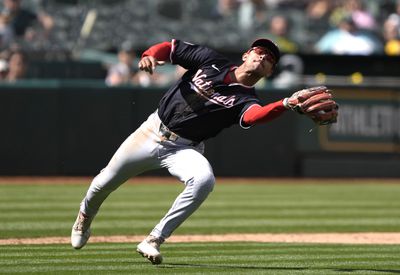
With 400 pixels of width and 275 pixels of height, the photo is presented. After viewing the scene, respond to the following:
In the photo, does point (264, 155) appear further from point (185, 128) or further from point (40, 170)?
point (185, 128)

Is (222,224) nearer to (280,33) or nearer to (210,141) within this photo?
(210,141)

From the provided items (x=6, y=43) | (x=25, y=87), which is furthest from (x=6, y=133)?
(x=6, y=43)

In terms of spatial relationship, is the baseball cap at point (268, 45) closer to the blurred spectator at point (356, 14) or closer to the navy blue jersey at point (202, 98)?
the navy blue jersey at point (202, 98)

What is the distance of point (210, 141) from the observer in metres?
16.5

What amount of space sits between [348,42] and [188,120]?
12.2 m

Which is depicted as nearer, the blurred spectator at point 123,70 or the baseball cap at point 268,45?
the baseball cap at point 268,45

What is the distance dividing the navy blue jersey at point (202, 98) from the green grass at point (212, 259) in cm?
104

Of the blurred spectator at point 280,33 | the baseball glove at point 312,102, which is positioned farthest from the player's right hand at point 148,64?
the blurred spectator at point 280,33

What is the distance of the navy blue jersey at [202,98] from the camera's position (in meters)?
7.23

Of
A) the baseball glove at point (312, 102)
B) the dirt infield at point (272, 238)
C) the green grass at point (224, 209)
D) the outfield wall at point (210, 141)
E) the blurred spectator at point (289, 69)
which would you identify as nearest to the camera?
the baseball glove at point (312, 102)

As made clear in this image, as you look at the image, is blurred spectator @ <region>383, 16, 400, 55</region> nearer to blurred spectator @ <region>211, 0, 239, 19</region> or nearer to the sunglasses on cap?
blurred spectator @ <region>211, 0, 239, 19</region>

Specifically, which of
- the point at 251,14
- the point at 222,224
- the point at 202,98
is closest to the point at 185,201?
the point at 202,98

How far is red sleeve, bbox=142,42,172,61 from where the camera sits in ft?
24.0

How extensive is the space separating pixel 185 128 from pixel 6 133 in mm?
8965
